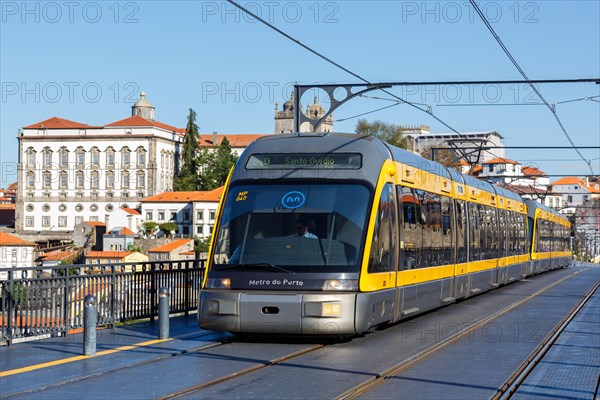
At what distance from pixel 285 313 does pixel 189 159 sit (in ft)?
499

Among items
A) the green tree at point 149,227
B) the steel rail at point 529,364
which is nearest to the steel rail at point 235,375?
the steel rail at point 529,364

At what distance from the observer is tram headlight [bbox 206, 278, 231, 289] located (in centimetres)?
1471

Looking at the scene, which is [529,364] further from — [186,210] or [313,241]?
[186,210]

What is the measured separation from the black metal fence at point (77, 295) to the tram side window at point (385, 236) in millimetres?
4588

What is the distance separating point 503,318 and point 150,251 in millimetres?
114149

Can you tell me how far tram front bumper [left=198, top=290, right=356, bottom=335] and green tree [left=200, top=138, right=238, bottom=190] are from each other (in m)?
150

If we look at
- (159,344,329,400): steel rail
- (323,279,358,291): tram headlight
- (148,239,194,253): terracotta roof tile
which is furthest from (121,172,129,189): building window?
(323,279,358,291): tram headlight

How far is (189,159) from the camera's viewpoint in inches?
6506

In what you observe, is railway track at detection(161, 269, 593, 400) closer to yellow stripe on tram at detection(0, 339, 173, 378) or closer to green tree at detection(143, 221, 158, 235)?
yellow stripe on tram at detection(0, 339, 173, 378)

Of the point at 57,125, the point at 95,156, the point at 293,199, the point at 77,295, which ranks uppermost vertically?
the point at 57,125

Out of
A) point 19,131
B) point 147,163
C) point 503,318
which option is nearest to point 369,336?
point 503,318

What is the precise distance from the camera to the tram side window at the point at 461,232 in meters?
22.5

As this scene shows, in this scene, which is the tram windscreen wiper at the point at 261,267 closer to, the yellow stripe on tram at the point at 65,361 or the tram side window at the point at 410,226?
the yellow stripe on tram at the point at 65,361

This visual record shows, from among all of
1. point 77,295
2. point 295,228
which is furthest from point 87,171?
point 295,228
